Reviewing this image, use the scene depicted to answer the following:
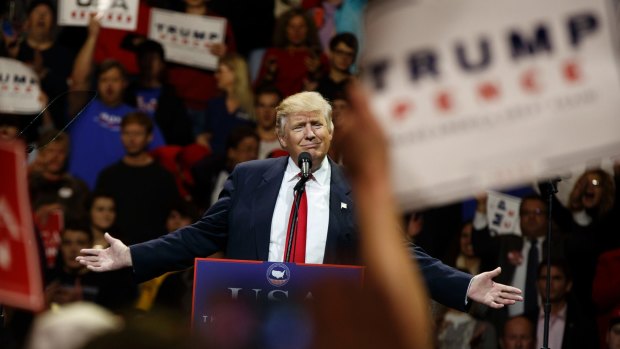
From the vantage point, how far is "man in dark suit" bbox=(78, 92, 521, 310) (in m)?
4.25

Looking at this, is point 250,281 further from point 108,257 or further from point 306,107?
point 306,107

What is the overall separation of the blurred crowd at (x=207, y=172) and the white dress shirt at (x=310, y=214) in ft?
4.67

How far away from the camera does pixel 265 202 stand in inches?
171

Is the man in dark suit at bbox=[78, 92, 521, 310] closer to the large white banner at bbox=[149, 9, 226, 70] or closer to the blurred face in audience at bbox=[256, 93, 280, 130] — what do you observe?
the blurred face in audience at bbox=[256, 93, 280, 130]

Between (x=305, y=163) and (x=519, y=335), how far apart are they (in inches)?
100

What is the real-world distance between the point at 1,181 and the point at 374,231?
0.91 m

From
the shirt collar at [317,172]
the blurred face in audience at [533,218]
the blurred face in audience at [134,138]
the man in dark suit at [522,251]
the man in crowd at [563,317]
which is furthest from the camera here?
the blurred face in audience at [134,138]

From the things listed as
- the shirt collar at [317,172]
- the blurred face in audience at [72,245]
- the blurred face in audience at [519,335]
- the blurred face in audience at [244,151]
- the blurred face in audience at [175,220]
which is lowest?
the blurred face in audience at [519,335]

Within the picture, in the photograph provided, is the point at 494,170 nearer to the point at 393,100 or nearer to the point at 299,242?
the point at 393,100

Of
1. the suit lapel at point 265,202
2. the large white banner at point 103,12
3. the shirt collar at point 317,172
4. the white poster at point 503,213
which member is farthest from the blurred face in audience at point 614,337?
the large white banner at point 103,12

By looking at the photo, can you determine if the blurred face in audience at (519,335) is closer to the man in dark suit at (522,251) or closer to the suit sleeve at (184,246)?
the man in dark suit at (522,251)

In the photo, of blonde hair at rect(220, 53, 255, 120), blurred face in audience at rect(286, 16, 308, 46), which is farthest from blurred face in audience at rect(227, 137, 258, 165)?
blurred face in audience at rect(286, 16, 308, 46)

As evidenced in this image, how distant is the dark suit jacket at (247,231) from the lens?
13.9 ft

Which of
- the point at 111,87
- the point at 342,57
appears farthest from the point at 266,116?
the point at 111,87
